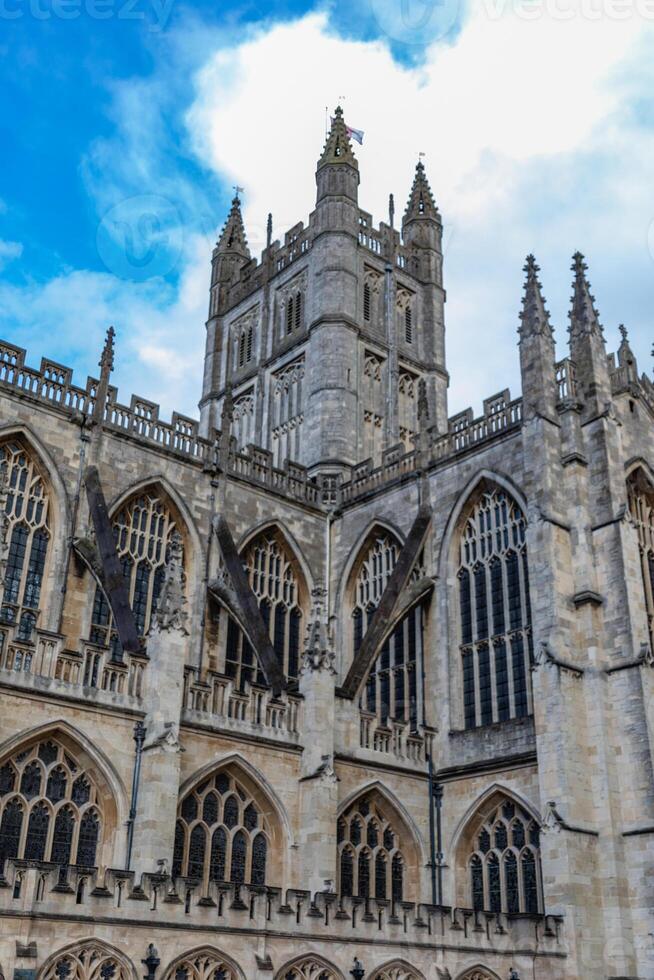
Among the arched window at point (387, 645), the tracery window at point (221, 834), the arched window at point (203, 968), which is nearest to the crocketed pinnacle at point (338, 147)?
the arched window at point (387, 645)

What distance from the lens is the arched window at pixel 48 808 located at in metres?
17.1

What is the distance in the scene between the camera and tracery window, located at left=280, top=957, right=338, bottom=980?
46.8 ft

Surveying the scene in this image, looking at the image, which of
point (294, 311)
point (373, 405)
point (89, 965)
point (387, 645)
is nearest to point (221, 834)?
point (89, 965)

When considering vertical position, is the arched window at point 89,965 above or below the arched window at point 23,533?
below

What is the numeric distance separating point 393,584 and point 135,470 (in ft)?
23.0

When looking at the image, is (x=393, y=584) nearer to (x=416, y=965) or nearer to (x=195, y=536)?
(x=195, y=536)

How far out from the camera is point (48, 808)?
57.5 feet

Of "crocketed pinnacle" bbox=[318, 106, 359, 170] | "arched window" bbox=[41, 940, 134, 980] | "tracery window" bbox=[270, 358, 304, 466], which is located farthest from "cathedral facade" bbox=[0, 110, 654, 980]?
"crocketed pinnacle" bbox=[318, 106, 359, 170]

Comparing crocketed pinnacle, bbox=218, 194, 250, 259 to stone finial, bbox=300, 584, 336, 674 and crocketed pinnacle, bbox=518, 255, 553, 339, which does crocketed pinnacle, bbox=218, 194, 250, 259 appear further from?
stone finial, bbox=300, 584, 336, 674

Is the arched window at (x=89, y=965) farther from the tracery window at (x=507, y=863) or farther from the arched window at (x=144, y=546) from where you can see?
the arched window at (x=144, y=546)

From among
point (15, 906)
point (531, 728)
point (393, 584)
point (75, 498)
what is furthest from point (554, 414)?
point (15, 906)

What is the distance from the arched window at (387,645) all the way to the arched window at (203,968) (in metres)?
10.6

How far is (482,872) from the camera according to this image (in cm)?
2206

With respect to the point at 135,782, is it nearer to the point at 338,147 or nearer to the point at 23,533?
the point at 23,533
